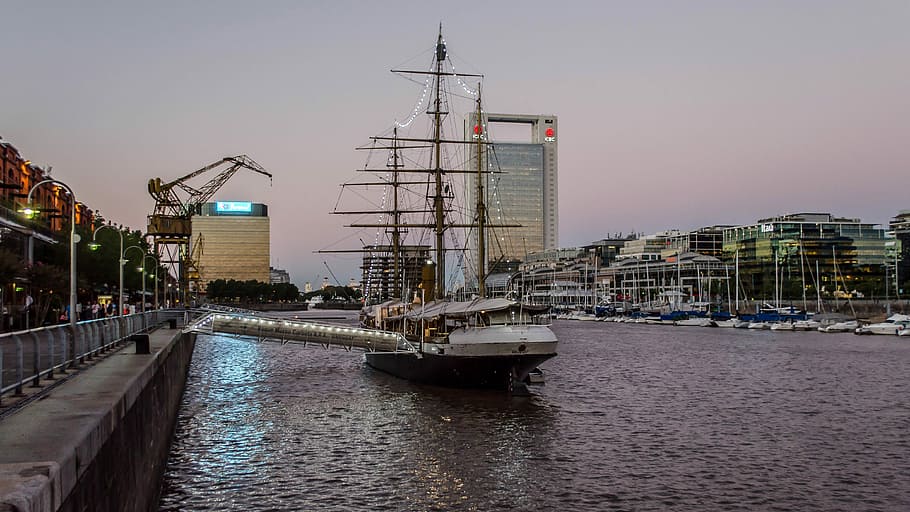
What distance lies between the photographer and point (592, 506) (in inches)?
865

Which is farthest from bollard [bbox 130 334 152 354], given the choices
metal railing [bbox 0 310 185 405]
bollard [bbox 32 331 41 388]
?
bollard [bbox 32 331 41 388]

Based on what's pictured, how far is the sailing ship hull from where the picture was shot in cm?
4328

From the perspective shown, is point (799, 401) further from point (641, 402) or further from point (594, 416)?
point (594, 416)

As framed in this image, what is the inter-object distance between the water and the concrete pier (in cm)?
351

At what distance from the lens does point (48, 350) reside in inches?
772

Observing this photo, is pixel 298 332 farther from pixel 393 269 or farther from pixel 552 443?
pixel 393 269

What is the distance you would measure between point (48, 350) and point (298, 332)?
31.2m

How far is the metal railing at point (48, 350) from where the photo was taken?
51.1 feet

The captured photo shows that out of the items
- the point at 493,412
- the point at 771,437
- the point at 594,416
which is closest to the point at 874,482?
the point at 771,437

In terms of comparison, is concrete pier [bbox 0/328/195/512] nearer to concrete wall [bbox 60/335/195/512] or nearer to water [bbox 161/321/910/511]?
concrete wall [bbox 60/335/195/512]

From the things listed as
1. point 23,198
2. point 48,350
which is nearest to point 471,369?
point 48,350

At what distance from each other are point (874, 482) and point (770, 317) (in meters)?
121

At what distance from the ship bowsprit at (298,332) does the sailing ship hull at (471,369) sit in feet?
5.35

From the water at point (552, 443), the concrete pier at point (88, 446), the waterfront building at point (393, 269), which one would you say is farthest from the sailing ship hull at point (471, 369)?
the concrete pier at point (88, 446)
